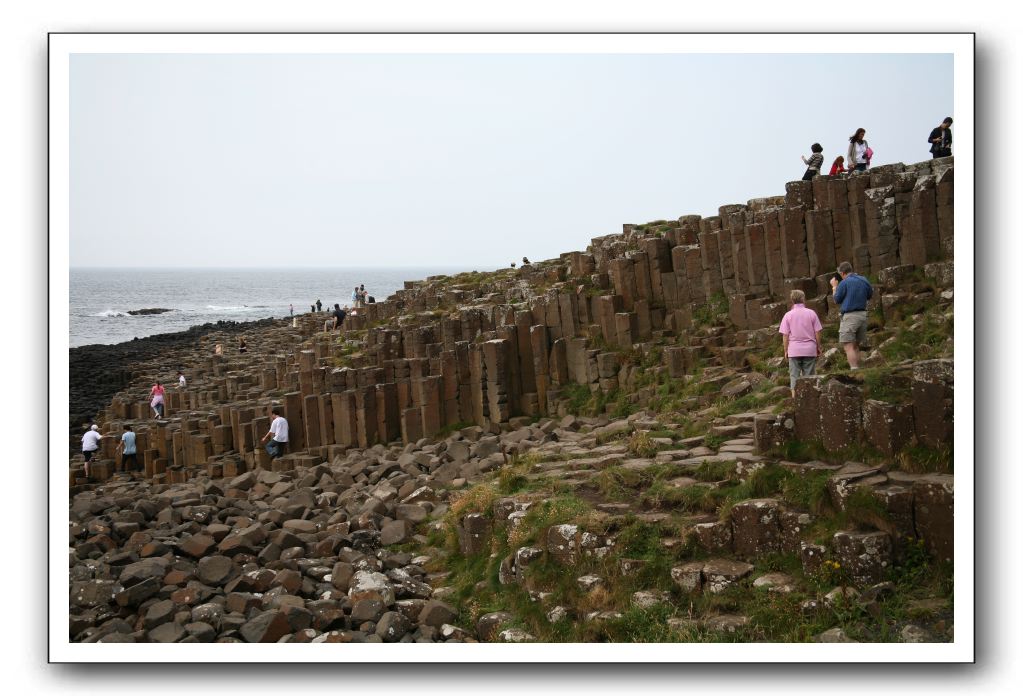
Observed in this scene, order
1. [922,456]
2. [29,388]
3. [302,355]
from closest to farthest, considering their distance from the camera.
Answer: [922,456]
[29,388]
[302,355]

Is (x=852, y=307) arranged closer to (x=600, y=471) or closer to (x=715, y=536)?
(x=600, y=471)

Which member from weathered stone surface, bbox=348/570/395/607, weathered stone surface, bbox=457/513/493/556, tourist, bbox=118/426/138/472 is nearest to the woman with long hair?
weathered stone surface, bbox=457/513/493/556

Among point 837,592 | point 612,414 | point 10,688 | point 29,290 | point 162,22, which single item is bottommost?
point 10,688

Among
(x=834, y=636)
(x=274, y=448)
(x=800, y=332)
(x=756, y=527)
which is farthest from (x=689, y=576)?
(x=274, y=448)

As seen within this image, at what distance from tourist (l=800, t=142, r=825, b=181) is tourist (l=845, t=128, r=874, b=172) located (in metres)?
0.53

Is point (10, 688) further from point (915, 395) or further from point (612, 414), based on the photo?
point (612, 414)

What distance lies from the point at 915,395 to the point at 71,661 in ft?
29.7

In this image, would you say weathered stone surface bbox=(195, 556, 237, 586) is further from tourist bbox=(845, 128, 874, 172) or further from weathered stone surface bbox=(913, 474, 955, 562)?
tourist bbox=(845, 128, 874, 172)

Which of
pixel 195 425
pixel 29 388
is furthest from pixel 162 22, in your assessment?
pixel 195 425

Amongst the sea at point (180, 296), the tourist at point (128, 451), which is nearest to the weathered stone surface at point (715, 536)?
the sea at point (180, 296)

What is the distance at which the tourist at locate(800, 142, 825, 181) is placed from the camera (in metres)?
17.2

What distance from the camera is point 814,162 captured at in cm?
1841

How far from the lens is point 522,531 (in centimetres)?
1159

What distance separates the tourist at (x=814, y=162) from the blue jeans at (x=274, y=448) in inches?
507
